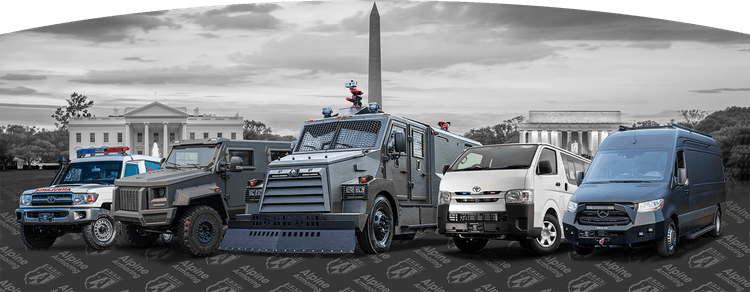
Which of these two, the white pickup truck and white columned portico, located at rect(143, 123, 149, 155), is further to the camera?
white columned portico, located at rect(143, 123, 149, 155)

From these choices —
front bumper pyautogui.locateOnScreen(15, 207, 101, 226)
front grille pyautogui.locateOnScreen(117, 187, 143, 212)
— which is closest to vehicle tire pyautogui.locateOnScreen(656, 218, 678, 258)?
front grille pyautogui.locateOnScreen(117, 187, 143, 212)

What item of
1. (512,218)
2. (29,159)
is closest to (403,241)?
(512,218)

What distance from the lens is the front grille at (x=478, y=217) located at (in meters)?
10.5

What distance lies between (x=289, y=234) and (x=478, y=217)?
326 centimetres

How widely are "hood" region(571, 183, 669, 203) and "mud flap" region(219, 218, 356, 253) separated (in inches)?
156

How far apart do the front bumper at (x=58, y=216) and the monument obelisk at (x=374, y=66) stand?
2288 cm

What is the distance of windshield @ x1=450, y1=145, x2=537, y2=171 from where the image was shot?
11.1 metres

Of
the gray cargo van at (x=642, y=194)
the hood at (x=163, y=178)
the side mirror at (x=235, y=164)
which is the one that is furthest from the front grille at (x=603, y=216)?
the hood at (x=163, y=178)

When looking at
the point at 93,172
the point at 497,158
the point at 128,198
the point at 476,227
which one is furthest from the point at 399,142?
the point at 93,172

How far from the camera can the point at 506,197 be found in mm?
10539

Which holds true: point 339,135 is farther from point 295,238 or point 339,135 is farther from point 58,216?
point 58,216

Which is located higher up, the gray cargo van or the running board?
the gray cargo van

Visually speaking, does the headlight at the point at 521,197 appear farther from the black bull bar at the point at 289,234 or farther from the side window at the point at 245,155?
the side window at the point at 245,155

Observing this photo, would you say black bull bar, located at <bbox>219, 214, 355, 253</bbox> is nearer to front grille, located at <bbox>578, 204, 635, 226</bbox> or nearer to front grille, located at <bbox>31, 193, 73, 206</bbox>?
front grille, located at <bbox>578, 204, 635, 226</bbox>
